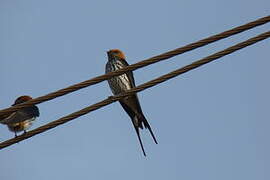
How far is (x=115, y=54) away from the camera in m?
10.2

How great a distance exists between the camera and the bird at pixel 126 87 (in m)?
8.90

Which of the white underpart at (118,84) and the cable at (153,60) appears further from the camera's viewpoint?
the white underpart at (118,84)

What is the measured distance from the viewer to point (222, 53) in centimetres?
478

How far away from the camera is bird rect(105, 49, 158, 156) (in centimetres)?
890

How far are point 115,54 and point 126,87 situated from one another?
33.4 inches

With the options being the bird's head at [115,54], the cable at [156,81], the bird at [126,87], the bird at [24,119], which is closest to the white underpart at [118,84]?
the bird at [126,87]

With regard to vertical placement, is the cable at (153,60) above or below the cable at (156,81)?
above

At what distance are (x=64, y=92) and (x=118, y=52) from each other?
18.1ft

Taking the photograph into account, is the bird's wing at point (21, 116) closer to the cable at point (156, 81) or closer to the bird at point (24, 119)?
the bird at point (24, 119)

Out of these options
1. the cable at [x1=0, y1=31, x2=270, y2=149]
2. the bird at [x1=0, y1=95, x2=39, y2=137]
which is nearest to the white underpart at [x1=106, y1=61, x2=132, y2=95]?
the bird at [x1=0, y1=95, x2=39, y2=137]

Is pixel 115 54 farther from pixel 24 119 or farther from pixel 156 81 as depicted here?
pixel 156 81

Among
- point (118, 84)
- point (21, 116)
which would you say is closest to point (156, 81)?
point (21, 116)

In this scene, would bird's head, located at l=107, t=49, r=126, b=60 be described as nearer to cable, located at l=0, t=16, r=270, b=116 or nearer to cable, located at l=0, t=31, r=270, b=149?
cable, located at l=0, t=31, r=270, b=149

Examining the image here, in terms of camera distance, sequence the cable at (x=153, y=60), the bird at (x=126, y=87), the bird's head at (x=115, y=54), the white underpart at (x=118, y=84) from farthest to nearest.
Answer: the bird's head at (x=115, y=54), the white underpart at (x=118, y=84), the bird at (x=126, y=87), the cable at (x=153, y=60)
